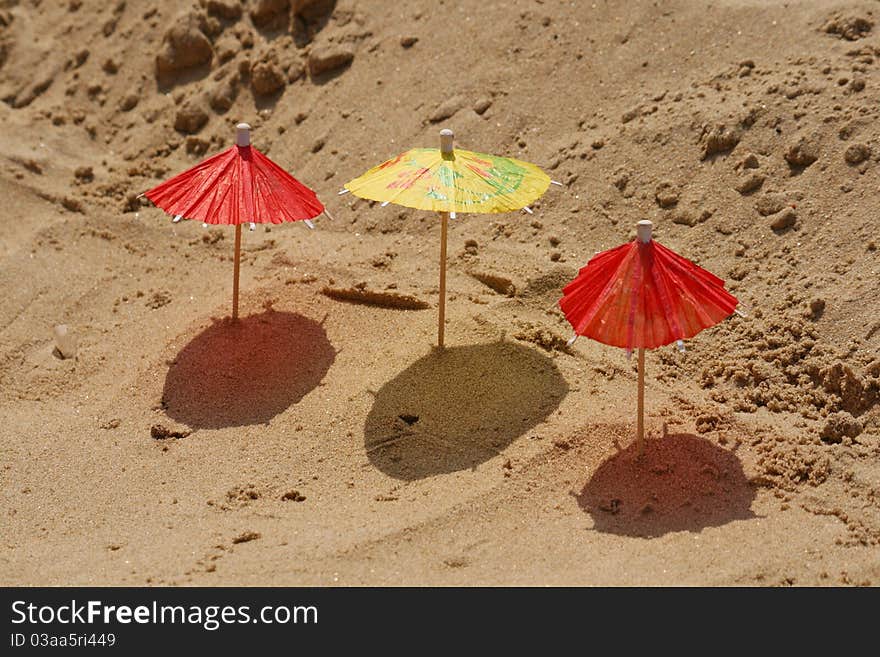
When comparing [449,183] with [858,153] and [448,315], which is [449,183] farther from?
[858,153]

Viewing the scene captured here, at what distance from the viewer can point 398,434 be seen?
268 inches

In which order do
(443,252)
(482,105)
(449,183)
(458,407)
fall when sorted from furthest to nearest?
(482,105), (443,252), (458,407), (449,183)

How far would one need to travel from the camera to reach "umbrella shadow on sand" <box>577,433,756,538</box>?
6102mm

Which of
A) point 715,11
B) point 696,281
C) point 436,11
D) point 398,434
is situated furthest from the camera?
point 436,11

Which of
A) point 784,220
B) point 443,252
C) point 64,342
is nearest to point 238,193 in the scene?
point 443,252

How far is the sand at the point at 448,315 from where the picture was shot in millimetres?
6113

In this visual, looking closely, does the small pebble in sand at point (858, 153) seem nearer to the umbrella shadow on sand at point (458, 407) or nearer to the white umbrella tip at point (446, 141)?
the umbrella shadow on sand at point (458, 407)

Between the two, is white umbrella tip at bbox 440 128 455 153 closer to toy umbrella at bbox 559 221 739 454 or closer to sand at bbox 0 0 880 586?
sand at bbox 0 0 880 586

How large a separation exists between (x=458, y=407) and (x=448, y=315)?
2.57ft

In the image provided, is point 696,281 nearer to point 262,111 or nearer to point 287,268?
point 287,268

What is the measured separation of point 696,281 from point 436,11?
13.5ft

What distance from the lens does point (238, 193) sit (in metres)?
7.22

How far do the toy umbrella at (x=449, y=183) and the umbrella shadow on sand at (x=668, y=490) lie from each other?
1.36 meters

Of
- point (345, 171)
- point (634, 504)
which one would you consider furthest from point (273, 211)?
point (634, 504)
